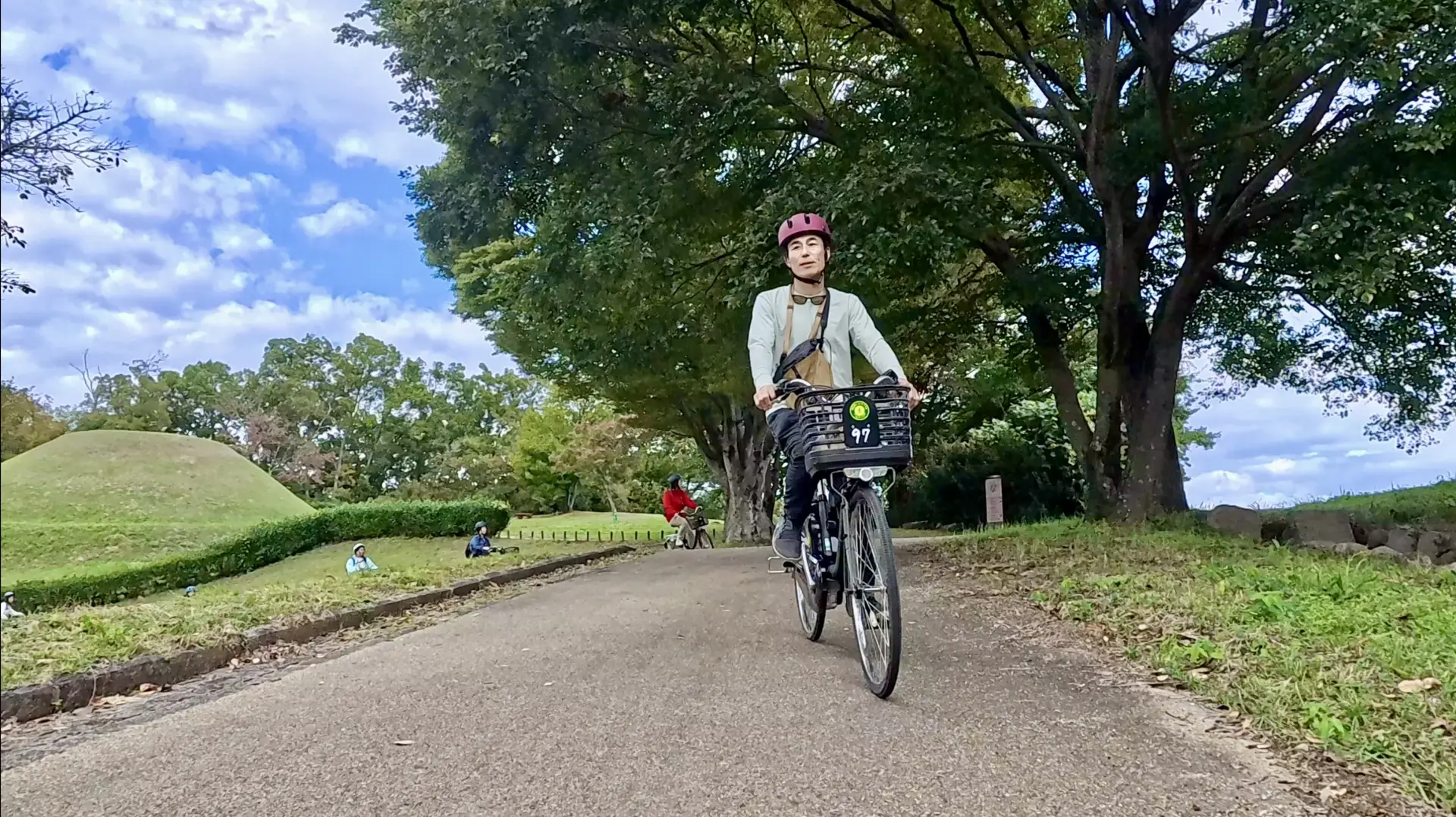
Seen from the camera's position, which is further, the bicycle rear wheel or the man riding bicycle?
the man riding bicycle

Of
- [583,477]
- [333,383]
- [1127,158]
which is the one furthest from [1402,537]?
[583,477]

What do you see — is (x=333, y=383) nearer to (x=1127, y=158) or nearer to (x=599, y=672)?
(x=599, y=672)

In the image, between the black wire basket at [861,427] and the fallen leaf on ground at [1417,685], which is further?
the black wire basket at [861,427]

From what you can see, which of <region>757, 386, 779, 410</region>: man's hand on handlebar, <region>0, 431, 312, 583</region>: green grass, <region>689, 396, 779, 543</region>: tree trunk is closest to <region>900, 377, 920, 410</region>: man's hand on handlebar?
<region>757, 386, 779, 410</region>: man's hand on handlebar

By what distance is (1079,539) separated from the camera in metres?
8.35

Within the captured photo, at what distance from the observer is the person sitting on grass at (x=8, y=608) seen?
4.14 ft

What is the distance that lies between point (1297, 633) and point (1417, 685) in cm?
77

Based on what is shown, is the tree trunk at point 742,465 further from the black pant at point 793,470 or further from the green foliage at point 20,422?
the green foliage at point 20,422

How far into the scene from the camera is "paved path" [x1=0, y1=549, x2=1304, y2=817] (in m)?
2.44

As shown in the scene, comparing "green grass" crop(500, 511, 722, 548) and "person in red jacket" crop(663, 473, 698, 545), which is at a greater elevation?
"person in red jacket" crop(663, 473, 698, 545)

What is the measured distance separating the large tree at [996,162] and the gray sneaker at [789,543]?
12.9 ft

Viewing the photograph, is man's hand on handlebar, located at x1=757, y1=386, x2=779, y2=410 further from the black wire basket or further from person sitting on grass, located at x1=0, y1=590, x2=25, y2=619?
person sitting on grass, located at x1=0, y1=590, x2=25, y2=619

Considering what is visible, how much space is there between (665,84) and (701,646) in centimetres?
641

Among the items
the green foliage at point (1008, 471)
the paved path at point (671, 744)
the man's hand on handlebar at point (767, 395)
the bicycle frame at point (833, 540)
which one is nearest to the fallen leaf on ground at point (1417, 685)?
the paved path at point (671, 744)
